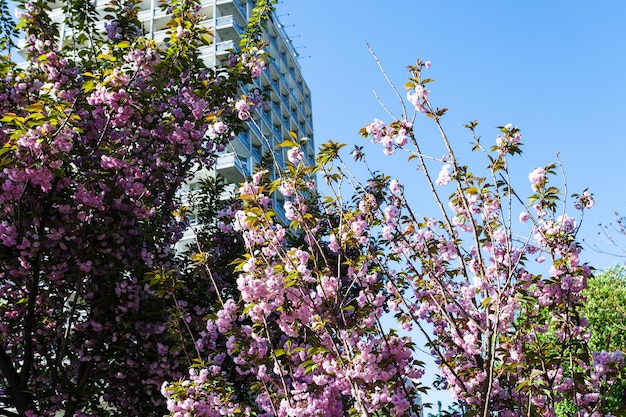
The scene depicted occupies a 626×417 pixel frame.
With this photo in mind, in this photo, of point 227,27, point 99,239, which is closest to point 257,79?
point 227,27

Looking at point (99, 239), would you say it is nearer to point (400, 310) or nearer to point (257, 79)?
point (400, 310)

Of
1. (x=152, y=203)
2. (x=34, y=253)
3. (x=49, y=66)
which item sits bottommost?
(x=34, y=253)

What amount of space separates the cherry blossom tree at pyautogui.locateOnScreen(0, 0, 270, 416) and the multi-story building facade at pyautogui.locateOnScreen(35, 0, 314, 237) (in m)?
20.7

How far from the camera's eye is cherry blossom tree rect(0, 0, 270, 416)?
18.3 feet

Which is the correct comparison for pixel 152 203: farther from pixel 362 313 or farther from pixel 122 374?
pixel 362 313

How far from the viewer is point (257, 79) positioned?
36.4 m

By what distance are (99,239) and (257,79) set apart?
31.9 meters

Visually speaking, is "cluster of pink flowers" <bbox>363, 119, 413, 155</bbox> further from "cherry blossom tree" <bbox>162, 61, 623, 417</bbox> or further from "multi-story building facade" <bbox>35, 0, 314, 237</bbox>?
"multi-story building facade" <bbox>35, 0, 314, 237</bbox>

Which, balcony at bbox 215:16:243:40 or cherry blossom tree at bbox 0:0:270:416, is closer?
cherry blossom tree at bbox 0:0:270:416

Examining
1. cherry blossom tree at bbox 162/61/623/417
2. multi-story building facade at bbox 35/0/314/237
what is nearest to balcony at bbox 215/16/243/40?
multi-story building facade at bbox 35/0/314/237

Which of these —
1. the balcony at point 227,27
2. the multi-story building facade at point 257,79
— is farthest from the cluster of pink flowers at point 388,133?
the balcony at point 227,27

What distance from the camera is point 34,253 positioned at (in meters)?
5.55

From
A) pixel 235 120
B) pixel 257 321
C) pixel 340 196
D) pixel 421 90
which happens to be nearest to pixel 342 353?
pixel 257 321

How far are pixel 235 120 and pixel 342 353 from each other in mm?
4484
